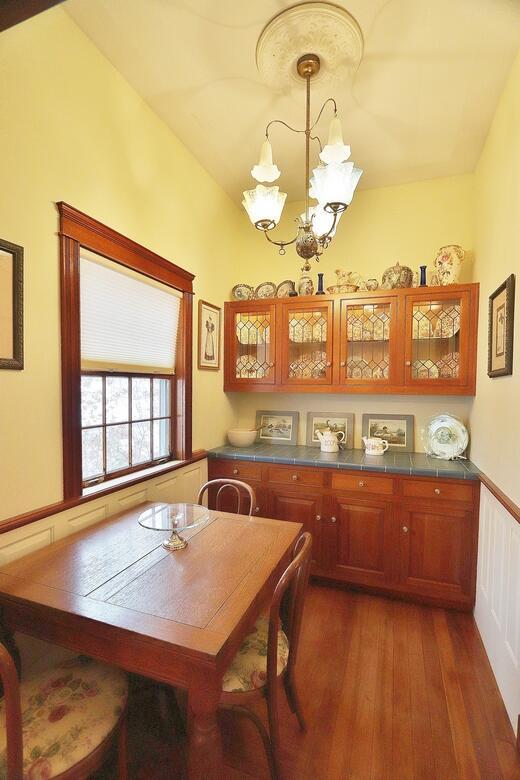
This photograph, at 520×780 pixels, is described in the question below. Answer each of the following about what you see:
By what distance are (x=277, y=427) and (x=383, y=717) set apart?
205 cm

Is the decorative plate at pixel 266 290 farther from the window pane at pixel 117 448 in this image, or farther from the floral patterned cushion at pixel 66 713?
the floral patterned cushion at pixel 66 713

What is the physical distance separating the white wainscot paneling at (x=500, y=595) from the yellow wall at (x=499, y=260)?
0.62 ft

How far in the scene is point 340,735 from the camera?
1.51 meters

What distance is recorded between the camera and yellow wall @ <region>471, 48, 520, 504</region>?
1696 mm

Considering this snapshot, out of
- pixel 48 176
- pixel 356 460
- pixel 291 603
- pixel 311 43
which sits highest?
pixel 311 43

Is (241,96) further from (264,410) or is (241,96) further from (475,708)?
(475,708)

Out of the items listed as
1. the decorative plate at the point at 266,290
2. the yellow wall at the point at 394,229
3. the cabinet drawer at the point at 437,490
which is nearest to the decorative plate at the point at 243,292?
the decorative plate at the point at 266,290

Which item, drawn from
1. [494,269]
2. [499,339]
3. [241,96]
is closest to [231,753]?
[499,339]

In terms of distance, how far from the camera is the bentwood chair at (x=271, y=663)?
47.4 inches

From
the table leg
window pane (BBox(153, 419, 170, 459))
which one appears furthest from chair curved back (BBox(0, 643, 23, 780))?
window pane (BBox(153, 419, 170, 459))

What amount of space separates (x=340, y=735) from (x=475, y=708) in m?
0.67

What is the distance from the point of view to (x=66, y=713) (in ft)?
3.59

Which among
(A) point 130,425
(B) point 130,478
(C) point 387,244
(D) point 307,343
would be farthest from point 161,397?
(C) point 387,244

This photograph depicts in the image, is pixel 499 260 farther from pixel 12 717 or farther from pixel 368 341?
pixel 12 717
